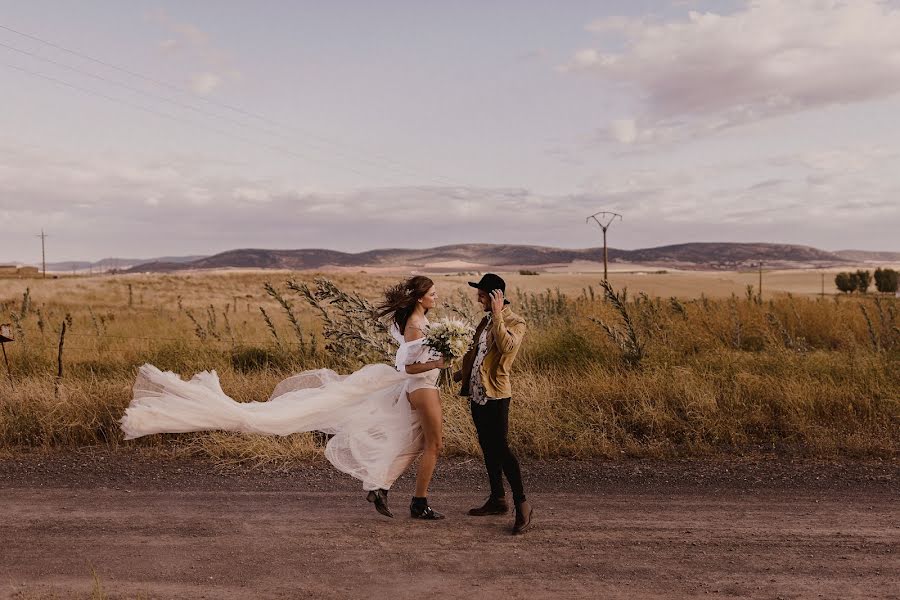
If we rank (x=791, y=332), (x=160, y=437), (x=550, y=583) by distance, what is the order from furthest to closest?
(x=791, y=332) < (x=160, y=437) < (x=550, y=583)

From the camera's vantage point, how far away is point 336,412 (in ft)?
22.1

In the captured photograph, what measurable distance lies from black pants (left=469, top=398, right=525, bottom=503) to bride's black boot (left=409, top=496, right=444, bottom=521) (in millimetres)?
535

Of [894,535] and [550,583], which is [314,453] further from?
[894,535]

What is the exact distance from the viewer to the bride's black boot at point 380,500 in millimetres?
6004

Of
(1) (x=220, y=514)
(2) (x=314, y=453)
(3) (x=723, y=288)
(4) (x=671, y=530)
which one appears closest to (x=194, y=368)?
(2) (x=314, y=453)

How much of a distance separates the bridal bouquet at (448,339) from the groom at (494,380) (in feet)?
0.71

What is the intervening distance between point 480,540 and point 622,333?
6.76 metres

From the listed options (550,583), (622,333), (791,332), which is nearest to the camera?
(550,583)

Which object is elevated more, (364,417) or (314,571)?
(364,417)

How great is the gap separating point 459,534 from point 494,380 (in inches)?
49.4

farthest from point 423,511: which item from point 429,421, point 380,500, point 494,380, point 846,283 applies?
point 846,283

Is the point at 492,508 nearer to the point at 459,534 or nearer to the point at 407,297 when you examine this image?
the point at 459,534

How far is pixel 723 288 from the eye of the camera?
79562 millimetres

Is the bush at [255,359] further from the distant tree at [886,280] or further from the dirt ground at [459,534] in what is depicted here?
the distant tree at [886,280]
